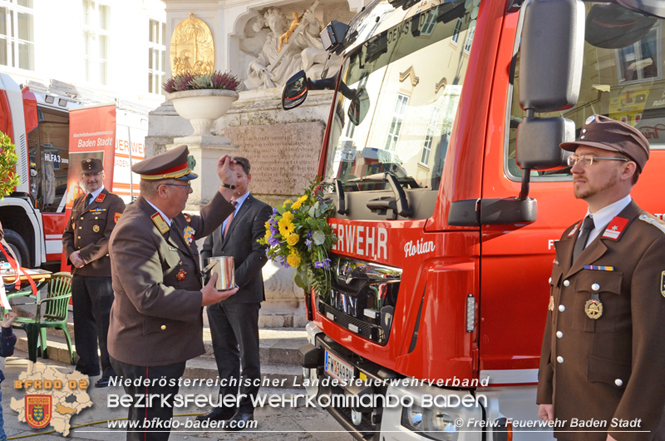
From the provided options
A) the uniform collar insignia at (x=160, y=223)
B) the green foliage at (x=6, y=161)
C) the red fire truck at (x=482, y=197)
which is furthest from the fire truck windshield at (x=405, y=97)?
the green foliage at (x=6, y=161)

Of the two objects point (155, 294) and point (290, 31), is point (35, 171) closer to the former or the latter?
point (290, 31)

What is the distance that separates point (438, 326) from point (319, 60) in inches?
226

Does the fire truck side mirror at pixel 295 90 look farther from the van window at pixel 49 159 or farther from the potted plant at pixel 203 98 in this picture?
the van window at pixel 49 159

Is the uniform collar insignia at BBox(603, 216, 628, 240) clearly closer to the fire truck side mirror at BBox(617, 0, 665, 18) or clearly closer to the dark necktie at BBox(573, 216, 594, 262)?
the dark necktie at BBox(573, 216, 594, 262)

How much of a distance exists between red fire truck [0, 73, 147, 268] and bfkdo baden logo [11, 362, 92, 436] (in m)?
6.34

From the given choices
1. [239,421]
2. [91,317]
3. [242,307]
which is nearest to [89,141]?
[91,317]

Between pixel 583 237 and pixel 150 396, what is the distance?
6.54 ft

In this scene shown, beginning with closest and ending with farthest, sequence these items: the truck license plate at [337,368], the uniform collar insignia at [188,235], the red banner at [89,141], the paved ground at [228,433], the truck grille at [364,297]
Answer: the truck grille at [364,297], the uniform collar insignia at [188,235], the truck license plate at [337,368], the paved ground at [228,433], the red banner at [89,141]

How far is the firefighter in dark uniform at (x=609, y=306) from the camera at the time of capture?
172 cm

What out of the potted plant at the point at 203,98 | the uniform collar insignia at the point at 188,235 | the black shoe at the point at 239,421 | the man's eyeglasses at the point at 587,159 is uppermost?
the potted plant at the point at 203,98

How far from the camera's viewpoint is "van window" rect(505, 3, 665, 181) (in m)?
2.50

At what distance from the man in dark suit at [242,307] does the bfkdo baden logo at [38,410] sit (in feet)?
3.68

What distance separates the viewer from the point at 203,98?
6309mm

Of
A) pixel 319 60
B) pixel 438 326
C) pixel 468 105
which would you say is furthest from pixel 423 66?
pixel 319 60
